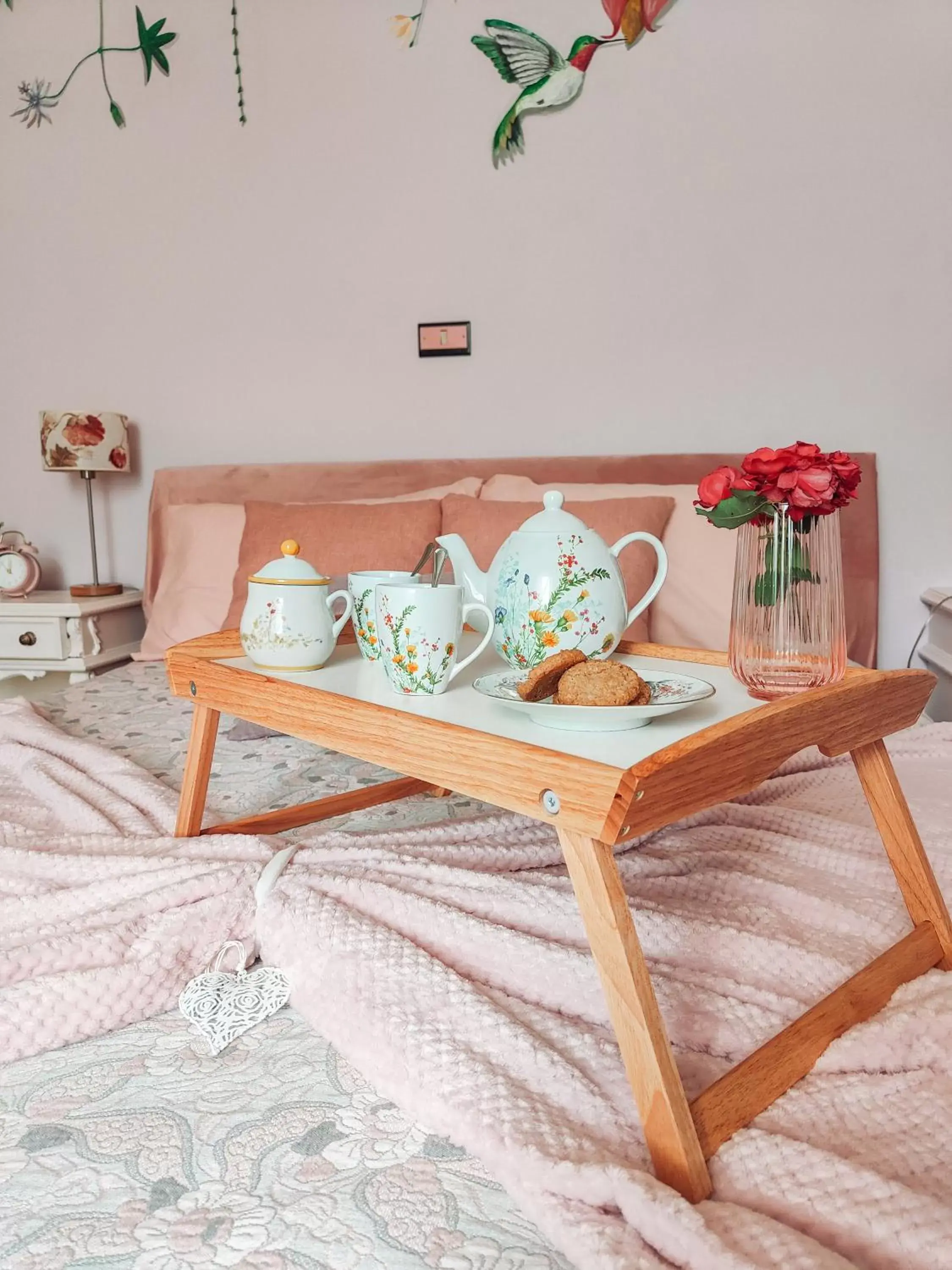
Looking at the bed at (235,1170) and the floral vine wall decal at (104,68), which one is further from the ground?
the floral vine wall decal at (104,68)

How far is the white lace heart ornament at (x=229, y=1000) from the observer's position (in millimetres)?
842

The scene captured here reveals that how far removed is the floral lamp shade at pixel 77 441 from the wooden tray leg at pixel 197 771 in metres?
1.71

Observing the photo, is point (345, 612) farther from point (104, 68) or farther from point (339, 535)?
point (104, 68)

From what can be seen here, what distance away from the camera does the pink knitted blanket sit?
62cm

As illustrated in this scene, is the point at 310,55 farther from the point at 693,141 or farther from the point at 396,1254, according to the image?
the point at 396,1254

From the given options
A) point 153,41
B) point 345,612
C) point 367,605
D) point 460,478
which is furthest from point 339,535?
point 153,41

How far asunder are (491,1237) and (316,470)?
7.20 ft

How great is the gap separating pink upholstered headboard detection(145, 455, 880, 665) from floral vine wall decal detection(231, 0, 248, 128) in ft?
3.29

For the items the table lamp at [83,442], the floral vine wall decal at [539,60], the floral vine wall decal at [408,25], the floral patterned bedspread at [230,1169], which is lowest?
the floral patterned bedspread at [230,1169]

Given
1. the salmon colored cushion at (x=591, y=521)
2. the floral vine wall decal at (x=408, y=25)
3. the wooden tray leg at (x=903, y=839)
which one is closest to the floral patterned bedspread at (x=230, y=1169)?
the wooden tray leg at (x=903, y=839)

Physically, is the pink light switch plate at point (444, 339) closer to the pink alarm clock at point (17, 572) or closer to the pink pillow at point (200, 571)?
the pink pillow at point (200, 571)

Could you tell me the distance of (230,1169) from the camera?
0.68m

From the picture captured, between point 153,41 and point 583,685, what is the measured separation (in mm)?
2817

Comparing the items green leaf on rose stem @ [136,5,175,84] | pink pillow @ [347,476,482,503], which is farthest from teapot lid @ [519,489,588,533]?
green leaf on rose stem @ [136,5,175,84]
